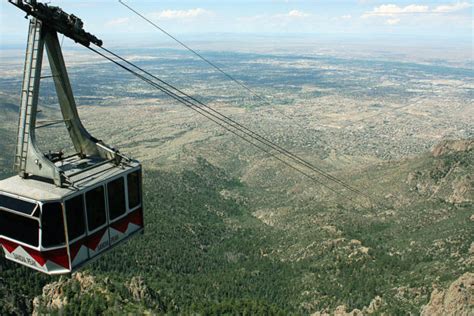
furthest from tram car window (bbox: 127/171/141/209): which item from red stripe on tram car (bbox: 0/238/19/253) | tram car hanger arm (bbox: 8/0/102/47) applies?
tram car hanger arm (bbox: 8/0/102/47)

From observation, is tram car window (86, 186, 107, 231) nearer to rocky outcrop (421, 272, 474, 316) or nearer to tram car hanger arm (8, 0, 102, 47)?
tram car hanger arm (8, 0, 102, 47)

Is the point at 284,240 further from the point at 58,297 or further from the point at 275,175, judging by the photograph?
the point at 275,175

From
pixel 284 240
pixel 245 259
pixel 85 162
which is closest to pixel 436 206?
pixel 284 240

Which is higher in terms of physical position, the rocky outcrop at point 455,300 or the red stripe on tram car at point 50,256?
the red stripe on tram car at point 50,256

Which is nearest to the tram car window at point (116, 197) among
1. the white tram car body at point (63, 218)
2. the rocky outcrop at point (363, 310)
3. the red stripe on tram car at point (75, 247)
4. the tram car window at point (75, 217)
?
the white tram car body at point (63, 218)

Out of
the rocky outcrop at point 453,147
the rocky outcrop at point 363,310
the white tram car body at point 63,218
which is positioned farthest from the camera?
the rocky outcrop at point 453,147

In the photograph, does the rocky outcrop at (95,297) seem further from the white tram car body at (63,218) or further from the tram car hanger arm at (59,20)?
the tram car hanger arm at (59,20)

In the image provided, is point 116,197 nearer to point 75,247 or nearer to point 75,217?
point 75,217
